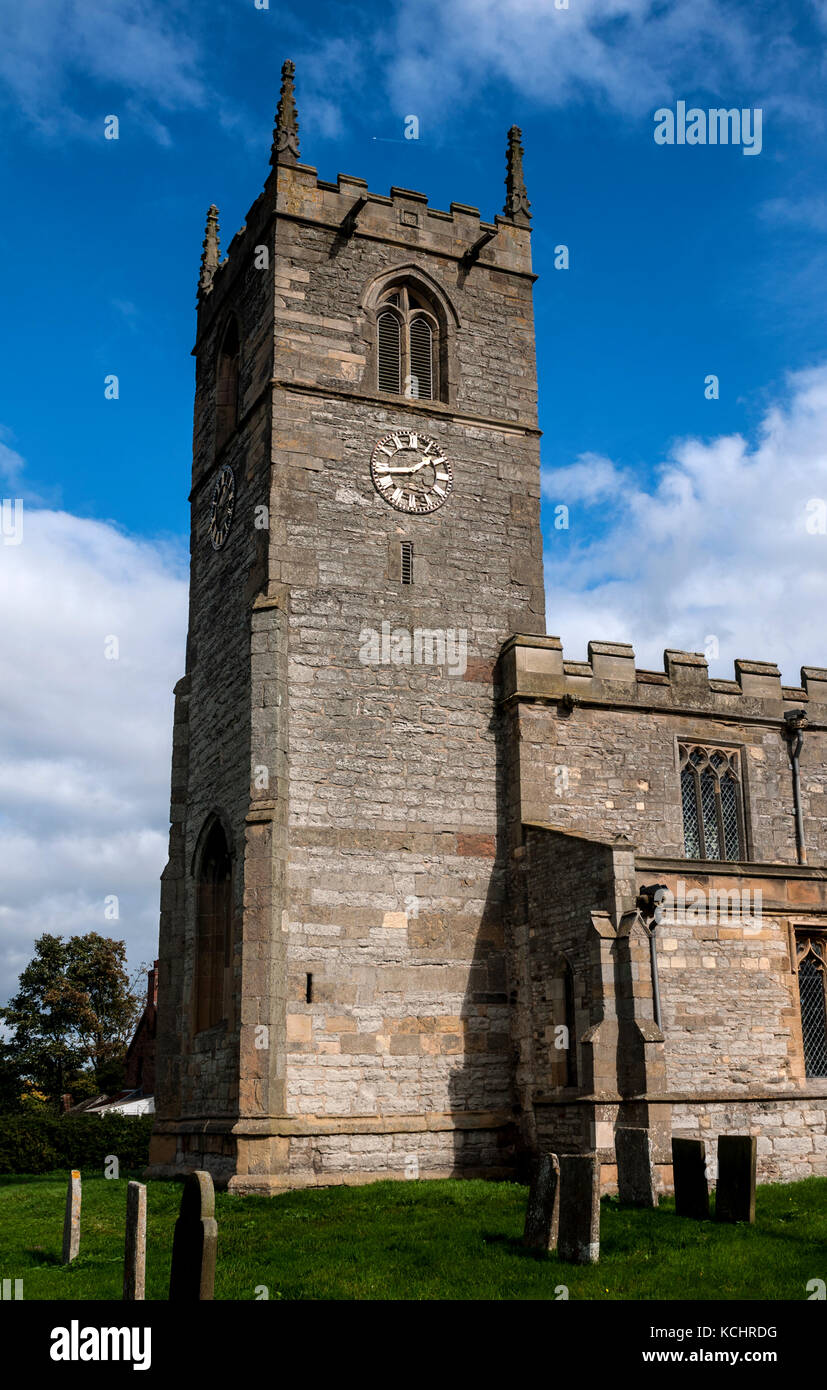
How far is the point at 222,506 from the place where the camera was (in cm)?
2314

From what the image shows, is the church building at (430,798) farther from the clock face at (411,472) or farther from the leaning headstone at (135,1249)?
the leaning headstone at (135,1249)

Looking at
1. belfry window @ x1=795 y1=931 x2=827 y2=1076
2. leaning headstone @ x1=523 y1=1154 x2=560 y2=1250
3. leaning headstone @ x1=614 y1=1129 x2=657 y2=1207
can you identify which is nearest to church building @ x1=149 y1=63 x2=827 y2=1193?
belfry window @ x1=795 y1=931 x2=827 y2=1076

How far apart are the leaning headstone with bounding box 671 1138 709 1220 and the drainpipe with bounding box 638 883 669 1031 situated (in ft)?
9.63

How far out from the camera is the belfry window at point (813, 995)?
1769cm

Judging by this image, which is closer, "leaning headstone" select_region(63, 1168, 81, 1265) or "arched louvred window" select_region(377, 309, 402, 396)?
"leaning headstone" select_region(63, 1168, 81, 1265)

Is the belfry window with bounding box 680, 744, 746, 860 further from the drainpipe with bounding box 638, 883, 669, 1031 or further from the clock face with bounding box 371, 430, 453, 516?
the clock face with bounding box 371, 430, 453, 516

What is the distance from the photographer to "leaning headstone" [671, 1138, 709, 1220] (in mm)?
13039

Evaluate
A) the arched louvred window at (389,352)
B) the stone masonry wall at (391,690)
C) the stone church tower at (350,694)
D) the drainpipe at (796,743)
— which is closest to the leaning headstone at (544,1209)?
the stone church tower at (350,694)

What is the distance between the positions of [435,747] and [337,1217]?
7926 millimetres

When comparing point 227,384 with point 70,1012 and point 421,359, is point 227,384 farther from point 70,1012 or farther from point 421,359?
point 70,1012

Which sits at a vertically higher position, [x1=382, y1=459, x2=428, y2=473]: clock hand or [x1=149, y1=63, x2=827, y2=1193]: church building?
[x1=382, y1=459, x2=428, y2=473]: clock hand

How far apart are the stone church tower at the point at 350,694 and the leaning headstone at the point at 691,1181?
5559 mm
